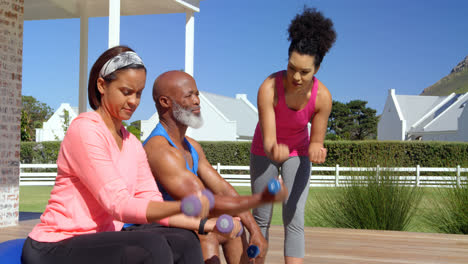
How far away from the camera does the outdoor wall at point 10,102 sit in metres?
4.92

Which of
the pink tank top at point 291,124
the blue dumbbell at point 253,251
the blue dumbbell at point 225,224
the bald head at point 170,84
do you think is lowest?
the blue dumbbell at point 253,251

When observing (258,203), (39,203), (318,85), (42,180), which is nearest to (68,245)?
(258,203)

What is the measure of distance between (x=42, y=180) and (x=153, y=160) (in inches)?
659

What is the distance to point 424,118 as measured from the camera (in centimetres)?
3856

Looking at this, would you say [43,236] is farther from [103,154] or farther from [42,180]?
[42,180]

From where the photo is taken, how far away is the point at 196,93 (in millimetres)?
2168

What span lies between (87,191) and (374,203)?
428cm

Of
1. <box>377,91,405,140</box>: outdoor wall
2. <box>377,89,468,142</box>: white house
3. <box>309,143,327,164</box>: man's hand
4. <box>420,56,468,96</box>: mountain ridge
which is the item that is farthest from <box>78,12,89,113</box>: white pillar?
<box>420,56,468,96</box>: mountain ridge

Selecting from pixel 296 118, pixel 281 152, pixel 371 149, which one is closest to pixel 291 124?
pixel 296 118

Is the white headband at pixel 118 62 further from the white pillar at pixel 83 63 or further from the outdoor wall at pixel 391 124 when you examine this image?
the outdoor wall at pixel 391 124

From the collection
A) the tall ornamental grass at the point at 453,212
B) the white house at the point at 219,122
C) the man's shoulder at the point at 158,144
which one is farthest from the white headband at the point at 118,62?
the white house at the point at 219,122

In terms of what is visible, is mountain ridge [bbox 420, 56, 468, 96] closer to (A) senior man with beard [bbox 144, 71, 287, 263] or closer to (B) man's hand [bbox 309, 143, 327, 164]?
(B) man's hand [bbox 309, 143, 327, 164]

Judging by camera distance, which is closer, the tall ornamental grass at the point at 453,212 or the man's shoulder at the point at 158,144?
the man's shoulder at the point at 158,144

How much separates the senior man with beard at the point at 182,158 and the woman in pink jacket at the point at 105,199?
0.21 m
